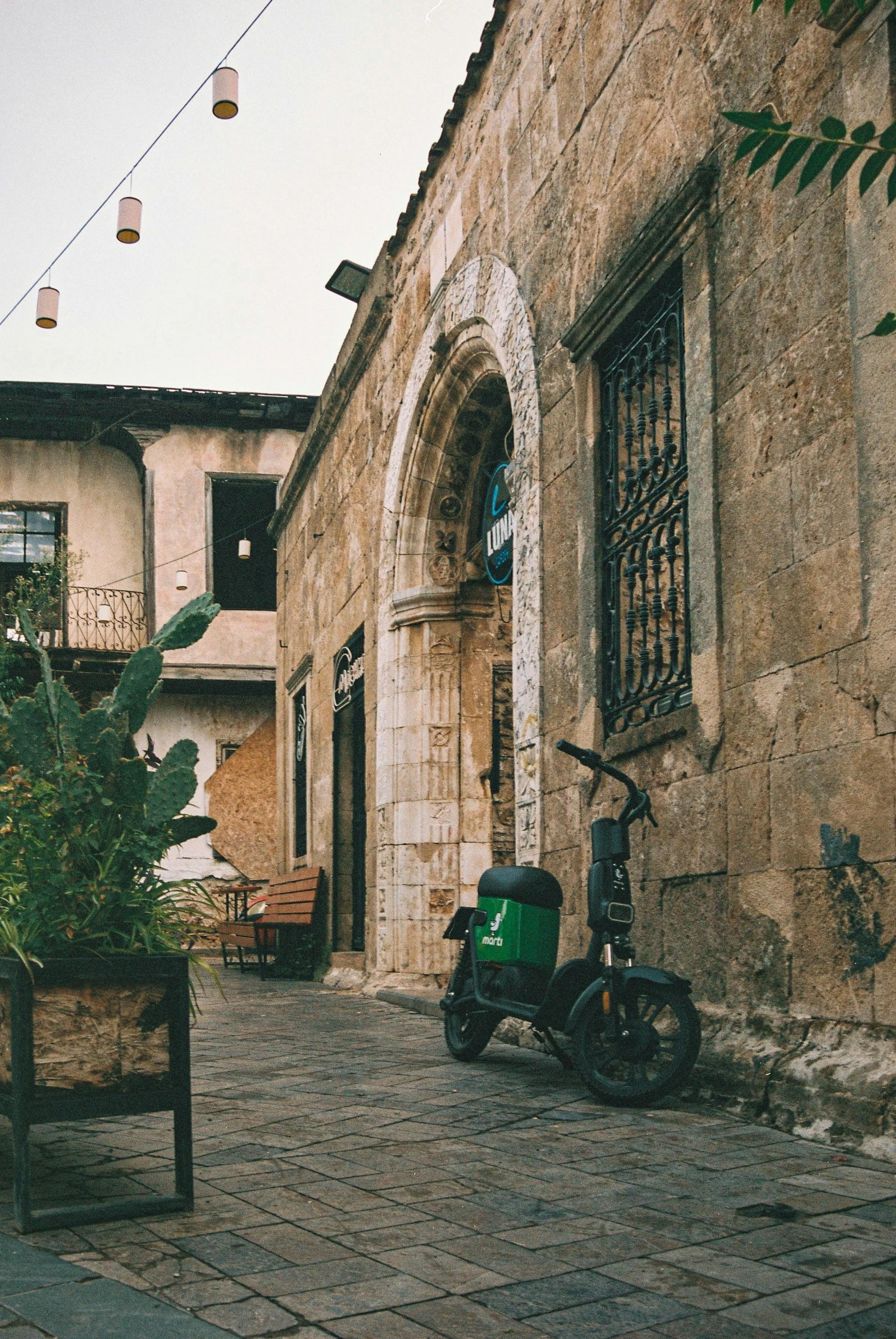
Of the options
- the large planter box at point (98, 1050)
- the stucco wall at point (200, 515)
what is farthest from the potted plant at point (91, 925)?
the stucco wall at point (200, 515)

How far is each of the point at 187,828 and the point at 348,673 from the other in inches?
337

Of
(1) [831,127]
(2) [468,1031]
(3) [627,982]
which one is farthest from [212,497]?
(1) [831,127]

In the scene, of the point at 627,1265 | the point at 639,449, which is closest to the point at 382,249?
the point at 639,449

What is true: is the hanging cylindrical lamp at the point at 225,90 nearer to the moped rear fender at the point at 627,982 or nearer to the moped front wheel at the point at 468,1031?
the moped front wheel at the point at 468,1031

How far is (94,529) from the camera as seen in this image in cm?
2266

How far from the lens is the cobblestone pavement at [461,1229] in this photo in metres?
2.57

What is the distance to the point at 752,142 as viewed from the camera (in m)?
2.42

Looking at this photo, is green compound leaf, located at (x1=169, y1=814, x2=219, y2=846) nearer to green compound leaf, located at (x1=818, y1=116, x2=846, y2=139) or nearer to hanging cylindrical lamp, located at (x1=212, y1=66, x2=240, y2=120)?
green compound leaf, located at (x1=818, y1=116, x2=846, y2=139)

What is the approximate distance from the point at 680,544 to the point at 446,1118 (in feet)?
8.80

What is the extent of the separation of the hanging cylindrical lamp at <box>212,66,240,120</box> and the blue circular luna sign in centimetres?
313

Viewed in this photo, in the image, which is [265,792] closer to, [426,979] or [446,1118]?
[426,979]

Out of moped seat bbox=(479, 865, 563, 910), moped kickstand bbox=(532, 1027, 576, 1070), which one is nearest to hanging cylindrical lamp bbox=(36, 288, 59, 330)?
moped seat bbox=(479, 865, 563, 910)

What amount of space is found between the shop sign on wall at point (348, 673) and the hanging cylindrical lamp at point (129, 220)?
3945 mm

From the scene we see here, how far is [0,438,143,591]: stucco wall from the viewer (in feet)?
74.1
